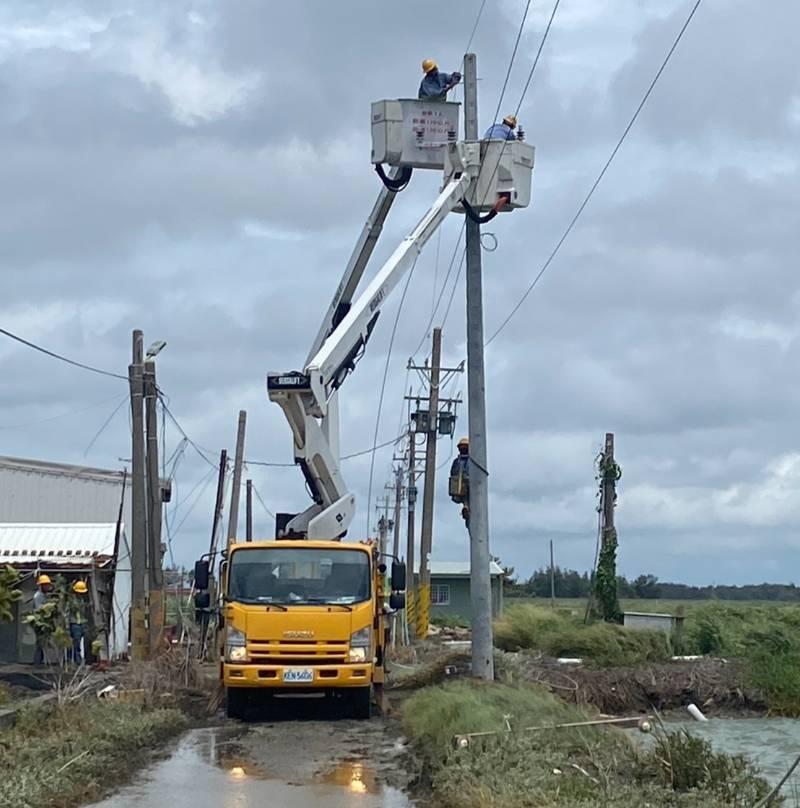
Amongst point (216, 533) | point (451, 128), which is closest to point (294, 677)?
point (451, 128)

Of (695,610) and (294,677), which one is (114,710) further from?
(695,610)

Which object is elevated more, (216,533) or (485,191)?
(485,191)

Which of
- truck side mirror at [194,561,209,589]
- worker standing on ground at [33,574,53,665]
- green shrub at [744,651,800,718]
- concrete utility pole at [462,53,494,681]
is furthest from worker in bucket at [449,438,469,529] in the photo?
worker standing on ground at [33,574,53,665]

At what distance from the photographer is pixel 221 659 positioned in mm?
18953

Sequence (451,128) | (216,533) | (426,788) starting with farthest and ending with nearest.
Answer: (216,533)
(451,128)
(426,788)

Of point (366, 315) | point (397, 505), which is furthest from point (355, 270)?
point (397, 505)

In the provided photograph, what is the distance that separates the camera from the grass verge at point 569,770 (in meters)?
10.8

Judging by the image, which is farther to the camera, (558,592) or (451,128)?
(558,592)

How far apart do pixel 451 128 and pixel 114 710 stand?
10.6 m

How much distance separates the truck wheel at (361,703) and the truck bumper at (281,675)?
0.67 meters

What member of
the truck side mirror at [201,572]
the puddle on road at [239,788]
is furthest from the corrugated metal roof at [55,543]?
the puddle on road at [239,788]

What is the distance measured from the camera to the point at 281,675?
61.2 ft

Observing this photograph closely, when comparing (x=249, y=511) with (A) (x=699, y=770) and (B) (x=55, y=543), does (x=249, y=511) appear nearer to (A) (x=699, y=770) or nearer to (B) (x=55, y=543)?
(B) (x=55, y=543)

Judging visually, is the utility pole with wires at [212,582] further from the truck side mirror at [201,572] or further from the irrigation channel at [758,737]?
the irrigation channel at [758,737]
